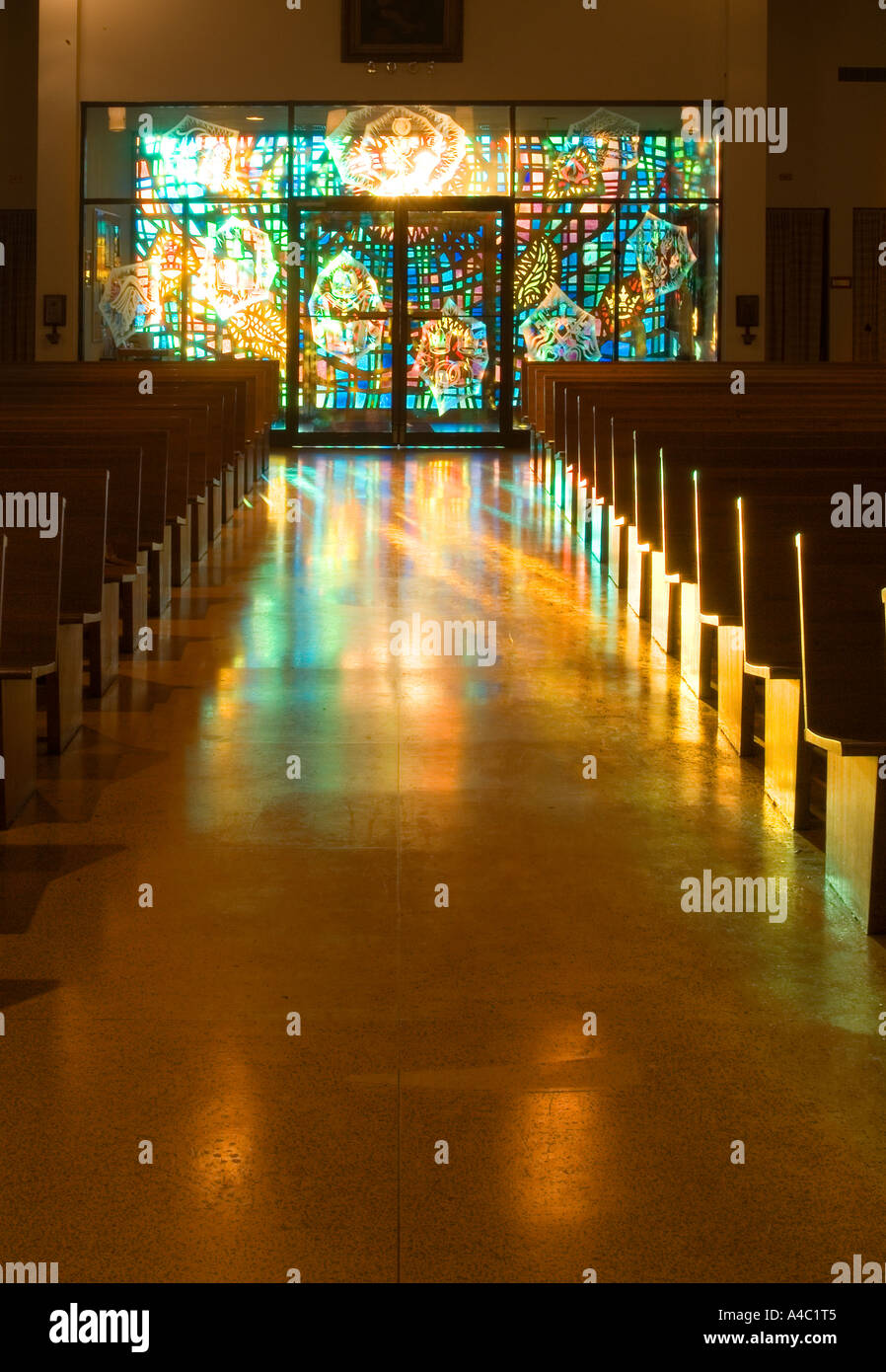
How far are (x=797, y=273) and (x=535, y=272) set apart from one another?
3350 mm

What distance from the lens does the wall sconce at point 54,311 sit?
581 inches

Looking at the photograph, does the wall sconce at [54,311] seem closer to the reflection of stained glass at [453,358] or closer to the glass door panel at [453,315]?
the glass door panel at [453,315]

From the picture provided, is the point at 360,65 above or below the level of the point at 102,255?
above

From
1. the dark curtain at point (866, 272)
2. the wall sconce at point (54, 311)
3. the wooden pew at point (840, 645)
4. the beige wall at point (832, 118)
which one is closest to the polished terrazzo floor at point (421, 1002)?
the wooden pew at point (840, 645)

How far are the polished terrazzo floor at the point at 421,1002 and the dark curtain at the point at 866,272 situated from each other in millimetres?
13194

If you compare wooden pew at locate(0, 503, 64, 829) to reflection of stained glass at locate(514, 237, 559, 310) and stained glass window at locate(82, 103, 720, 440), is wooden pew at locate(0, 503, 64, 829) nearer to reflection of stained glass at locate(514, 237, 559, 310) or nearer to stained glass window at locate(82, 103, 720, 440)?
stained glass window at locate(82, 103, 720, 440)

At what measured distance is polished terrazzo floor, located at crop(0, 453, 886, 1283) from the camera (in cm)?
206

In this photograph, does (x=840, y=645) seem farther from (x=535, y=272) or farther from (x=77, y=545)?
(x=535, y=272)

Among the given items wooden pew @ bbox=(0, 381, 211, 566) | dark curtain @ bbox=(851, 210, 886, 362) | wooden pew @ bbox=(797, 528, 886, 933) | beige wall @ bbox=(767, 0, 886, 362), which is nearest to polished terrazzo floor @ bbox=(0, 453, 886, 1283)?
wooden pew @ bbox=(797, 528, 886, 933)

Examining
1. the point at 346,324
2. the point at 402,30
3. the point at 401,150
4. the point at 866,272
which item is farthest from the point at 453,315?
the point at 866,272

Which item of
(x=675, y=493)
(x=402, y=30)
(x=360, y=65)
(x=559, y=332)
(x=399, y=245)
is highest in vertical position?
(x=402, y=30)

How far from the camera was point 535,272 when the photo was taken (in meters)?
15.2

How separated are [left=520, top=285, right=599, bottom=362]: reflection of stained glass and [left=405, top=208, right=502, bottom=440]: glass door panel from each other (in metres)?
0.33

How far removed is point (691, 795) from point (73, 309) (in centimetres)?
1211
